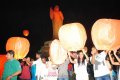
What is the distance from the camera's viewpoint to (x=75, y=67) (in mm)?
8344

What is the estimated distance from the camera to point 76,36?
7172 mm

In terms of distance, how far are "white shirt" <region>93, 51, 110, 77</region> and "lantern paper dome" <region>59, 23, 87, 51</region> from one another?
0.53m

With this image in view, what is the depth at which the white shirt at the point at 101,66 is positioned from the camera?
24.2 feet

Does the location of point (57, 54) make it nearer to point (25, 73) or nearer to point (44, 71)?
point (44, 71)

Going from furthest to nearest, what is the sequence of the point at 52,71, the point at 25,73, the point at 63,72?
the point at 25,73, the point at 52,71, the point at 63,72

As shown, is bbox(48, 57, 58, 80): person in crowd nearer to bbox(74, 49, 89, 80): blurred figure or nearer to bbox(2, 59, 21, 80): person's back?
bbox(74, 49, 89, 80): blurred figure

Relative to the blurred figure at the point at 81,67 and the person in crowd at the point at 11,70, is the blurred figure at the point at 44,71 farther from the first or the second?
the person in crowd at the point at 11,70

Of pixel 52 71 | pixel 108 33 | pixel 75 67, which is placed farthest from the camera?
pixel 52 71

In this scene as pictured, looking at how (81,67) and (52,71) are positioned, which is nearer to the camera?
(81,67)

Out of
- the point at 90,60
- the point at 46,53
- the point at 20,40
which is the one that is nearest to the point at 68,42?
the point at 90,60

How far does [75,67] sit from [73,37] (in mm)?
1422

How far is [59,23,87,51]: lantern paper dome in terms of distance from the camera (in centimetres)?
716

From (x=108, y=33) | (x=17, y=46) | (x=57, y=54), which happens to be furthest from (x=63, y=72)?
(x=17, y=46)

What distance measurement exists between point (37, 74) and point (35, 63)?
17.2 inches
